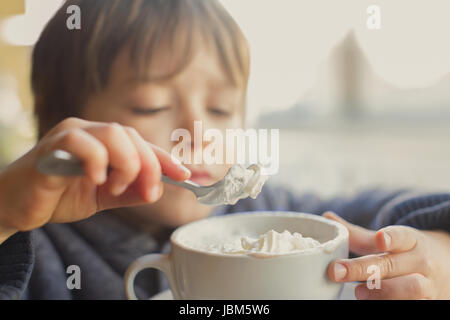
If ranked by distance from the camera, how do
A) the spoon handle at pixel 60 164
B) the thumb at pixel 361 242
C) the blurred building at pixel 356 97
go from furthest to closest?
1. the blurred building at pixel 356 97
2. the thumb at pixel 361 242
3. the spoon handle at pixel 60 164

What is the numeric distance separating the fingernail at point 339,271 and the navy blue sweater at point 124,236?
0.16 m

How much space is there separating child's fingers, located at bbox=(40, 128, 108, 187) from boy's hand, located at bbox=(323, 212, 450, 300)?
0.49 feet

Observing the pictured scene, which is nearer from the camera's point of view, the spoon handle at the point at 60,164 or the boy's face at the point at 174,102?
the spoon handle at the point at 60,164

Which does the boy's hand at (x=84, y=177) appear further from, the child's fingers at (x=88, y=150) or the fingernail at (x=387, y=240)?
the fingernail at (x=387, y=240)

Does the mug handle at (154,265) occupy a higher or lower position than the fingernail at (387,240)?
lower

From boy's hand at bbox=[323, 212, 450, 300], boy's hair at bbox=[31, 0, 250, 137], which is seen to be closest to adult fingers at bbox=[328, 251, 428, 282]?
boy's hand at bbox=[323, 212, 450, 300]

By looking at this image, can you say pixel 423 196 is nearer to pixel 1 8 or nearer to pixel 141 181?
Answer: pixel 141 181

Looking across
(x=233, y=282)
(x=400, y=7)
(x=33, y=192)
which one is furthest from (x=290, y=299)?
(x=400, y=7)

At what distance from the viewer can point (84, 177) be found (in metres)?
0.26

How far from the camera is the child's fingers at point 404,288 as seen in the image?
0.91 ft

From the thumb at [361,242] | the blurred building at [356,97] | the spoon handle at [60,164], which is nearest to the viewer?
the spoon handle at [60,164]

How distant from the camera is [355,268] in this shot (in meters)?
0.24

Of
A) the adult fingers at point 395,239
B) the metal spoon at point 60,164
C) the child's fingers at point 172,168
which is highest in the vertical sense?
the metal spoon at point 60,164

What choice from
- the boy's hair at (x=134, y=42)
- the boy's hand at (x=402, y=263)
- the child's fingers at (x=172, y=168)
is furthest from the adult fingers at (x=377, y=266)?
the boy's hair at (x=134, y=42)
